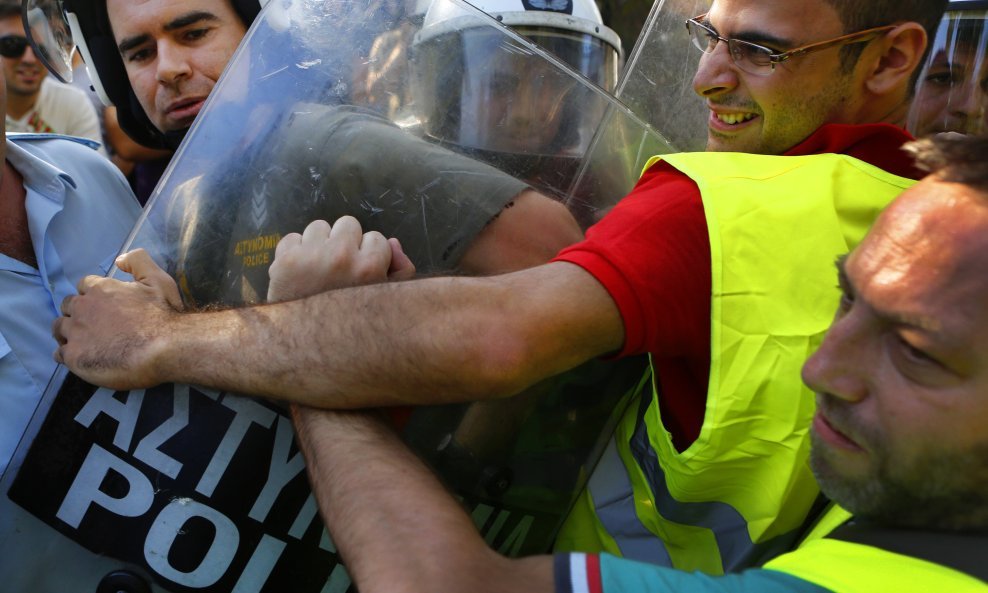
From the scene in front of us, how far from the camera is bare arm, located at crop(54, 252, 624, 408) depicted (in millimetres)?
1243

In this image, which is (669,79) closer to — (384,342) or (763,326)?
(763,326)

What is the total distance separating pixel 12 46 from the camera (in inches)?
184

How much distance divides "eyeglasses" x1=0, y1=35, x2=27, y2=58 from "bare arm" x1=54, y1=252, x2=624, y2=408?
389cm

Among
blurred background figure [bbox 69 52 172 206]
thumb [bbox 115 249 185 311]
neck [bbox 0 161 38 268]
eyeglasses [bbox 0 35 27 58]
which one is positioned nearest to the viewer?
thumb [bbox 115 249 185 311]

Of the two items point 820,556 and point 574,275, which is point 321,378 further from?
point 820,556

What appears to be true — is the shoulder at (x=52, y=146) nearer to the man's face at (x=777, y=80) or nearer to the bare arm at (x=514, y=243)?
the bare arm at (x=514, y=243)

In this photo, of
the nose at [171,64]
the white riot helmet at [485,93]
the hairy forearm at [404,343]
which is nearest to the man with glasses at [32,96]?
the nose at [171,64]

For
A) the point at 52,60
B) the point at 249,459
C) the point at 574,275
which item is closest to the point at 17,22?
the point at 52,60

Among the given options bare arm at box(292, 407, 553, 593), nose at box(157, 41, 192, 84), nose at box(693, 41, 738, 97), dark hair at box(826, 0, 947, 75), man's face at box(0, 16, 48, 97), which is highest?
dark hair at box(826, 0, 947, 75)

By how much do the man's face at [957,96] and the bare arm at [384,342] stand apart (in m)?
1.42

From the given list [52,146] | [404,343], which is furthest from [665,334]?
[52,146]

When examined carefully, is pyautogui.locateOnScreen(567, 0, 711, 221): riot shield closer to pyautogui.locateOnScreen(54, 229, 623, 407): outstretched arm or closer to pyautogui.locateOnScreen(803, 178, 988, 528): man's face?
pyautogui.locateOnScreen(54, 229, 623, 407): outstretched arm

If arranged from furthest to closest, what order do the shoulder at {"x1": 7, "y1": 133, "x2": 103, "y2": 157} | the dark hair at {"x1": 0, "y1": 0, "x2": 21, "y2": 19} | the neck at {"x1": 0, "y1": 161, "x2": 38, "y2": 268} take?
1. the dark hair at {"x1": 0, "y1": 0, "x2": 21, "y2": 19}
2. the shoulder at {"x1": 7, "y1": 133, "x2": 103, "y2": 157}
3. the neck at {"x1": 0, "y1": 161, "x2": 38, "y2": 268}

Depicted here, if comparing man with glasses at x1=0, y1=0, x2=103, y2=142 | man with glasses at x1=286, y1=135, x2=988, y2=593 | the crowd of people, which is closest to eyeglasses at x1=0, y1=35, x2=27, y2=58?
man with glasses at x1=0, y1=0, x2=103, y2=142
